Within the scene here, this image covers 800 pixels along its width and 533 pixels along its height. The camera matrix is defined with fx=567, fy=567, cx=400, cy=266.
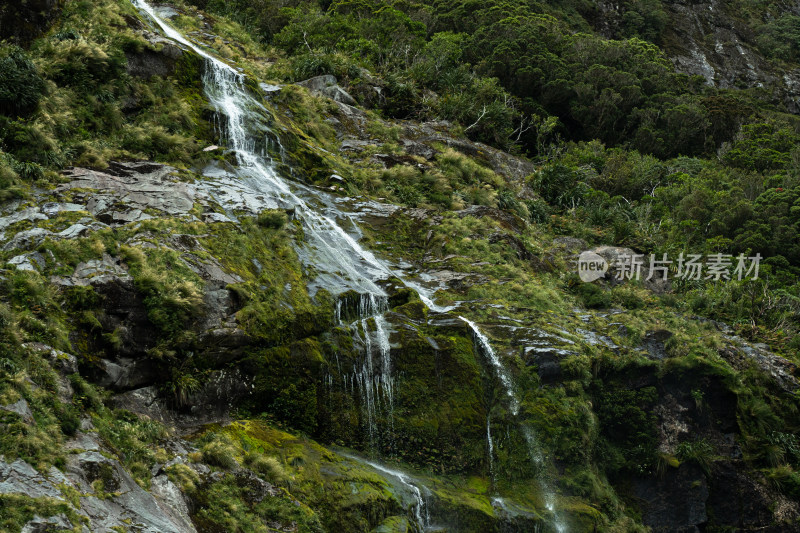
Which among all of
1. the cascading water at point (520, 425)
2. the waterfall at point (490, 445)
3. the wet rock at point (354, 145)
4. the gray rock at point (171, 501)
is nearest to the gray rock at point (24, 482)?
the gray rock at point (171, 501)

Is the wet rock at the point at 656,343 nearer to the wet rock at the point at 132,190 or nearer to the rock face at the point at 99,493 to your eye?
the wet rock at the point at 132,190

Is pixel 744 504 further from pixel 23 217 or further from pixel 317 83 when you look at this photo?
pixel 317 83

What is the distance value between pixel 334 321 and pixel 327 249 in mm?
3123

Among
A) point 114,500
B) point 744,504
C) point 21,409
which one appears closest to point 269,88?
point 21,409

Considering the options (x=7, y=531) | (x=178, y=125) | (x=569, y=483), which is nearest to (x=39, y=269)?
(x=7, y=531)

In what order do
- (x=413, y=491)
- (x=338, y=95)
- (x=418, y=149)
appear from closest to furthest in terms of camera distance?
1. (x=413, y=491)
2. (x=418, y=149)
3. (x=338, y=95)

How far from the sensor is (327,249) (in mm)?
15664

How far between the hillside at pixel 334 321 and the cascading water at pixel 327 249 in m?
0.09

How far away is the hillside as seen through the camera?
347 inches

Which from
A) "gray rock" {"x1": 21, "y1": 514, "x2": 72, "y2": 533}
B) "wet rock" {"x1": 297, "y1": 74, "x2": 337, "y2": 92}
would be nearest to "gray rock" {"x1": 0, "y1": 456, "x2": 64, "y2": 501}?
"gray rock" {"x1": 21, "y1": 514, "x2": 72, "y2": 533}

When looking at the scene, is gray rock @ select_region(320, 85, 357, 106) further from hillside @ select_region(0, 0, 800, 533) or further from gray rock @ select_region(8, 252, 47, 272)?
gray rock @ select_region(8, 252, 47, 272)

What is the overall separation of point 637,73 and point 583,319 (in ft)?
110

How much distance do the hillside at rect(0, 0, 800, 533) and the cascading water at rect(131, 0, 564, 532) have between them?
0.30 feet

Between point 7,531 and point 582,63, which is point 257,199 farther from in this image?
point 582,63
